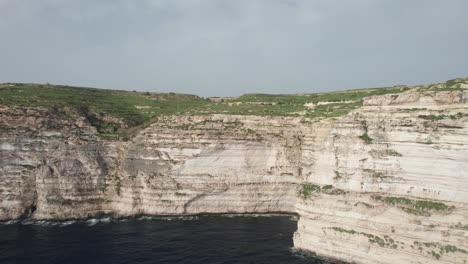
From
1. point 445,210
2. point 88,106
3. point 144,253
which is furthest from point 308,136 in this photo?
point 88,106

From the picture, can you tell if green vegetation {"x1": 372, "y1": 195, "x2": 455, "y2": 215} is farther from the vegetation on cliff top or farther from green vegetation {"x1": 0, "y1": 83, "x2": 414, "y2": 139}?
green vegetation {"x1": 0, "y1": 83, "x2": 414, "y2": 139}

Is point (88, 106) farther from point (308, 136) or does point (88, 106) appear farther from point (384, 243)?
point (384, 243)

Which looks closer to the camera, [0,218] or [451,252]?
[451,252]

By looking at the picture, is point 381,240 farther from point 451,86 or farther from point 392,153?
point 451,86

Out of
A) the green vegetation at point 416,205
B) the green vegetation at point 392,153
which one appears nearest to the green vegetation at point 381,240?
the green vegetation at point 416,205

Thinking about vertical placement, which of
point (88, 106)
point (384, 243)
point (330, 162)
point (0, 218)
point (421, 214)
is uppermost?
point (88, 106)

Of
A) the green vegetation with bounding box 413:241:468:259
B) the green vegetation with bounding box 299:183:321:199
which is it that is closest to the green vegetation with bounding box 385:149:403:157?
the green vegetation with bounding box 413:241:468:259

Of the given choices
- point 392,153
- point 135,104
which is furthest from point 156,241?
point 135,104

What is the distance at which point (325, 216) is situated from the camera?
34.3 meters

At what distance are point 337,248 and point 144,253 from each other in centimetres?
1642

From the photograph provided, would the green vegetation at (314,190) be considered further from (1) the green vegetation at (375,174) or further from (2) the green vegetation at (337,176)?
(1) the green vegetation at (375,174)

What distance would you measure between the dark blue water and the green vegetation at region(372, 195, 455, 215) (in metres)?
7.94

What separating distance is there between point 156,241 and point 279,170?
16.5 meters

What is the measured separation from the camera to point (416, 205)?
29.5 m
